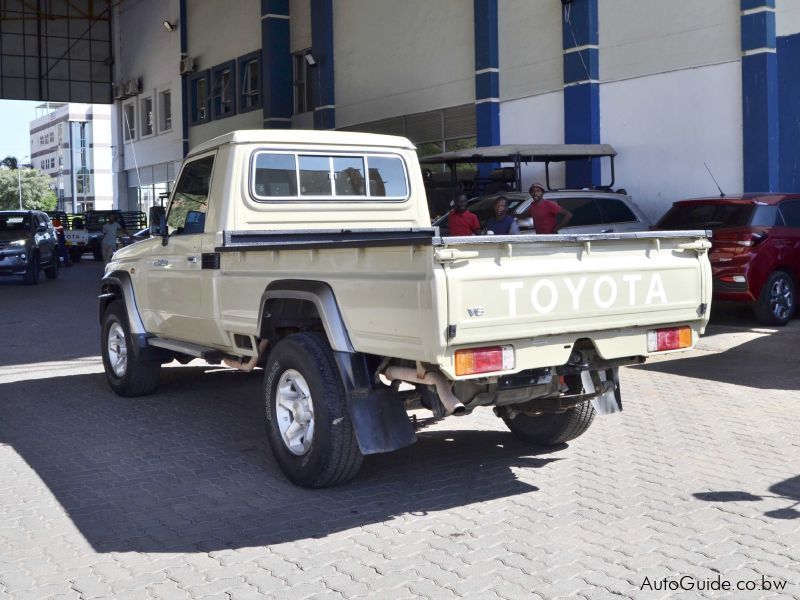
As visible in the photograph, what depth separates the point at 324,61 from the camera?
26.9 metres

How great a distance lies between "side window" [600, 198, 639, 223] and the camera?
1484cm

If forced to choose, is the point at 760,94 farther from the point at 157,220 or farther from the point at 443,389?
the point at 443,389

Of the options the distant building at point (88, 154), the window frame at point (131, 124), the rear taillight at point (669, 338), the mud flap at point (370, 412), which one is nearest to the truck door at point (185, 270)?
the mud flap at point (370, 412)

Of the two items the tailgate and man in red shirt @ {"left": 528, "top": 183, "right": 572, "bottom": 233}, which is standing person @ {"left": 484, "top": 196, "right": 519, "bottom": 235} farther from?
the tailgate

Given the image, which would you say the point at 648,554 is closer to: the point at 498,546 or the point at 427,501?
the point at 498,546

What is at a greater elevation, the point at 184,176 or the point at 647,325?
the point at 184,176

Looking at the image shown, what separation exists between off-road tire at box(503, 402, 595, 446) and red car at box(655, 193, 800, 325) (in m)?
6.59

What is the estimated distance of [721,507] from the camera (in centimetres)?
532

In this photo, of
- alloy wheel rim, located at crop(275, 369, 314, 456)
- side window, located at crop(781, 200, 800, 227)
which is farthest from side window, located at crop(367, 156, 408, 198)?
side window, located at crop(781, 200, 800, 227)

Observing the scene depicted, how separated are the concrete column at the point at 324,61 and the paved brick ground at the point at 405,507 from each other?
19085 mm

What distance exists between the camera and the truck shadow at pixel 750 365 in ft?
31.1

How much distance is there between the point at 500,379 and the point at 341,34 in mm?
22574

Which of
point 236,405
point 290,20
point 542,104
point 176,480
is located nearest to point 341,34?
point 290,20

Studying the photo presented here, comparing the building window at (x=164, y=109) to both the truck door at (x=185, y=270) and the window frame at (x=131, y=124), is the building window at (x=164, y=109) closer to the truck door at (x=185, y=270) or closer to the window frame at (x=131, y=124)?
the window frame at (x=131, y=124)
